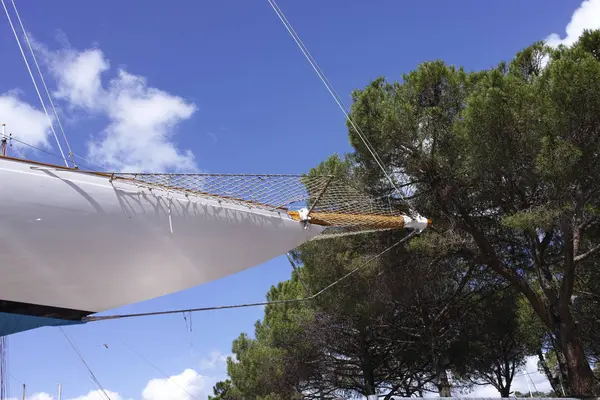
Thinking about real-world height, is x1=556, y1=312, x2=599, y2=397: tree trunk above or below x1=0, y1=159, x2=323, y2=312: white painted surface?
below

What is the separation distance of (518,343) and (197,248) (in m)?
19.1

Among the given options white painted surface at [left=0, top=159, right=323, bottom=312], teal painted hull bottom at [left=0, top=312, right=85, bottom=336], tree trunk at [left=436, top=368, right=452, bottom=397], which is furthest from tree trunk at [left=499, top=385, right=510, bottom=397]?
teal painted hull bottom at [left=0, top=312, right=85, bottom=336]

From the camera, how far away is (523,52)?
37.0 feet

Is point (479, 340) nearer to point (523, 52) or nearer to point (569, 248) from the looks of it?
point (569, 248)

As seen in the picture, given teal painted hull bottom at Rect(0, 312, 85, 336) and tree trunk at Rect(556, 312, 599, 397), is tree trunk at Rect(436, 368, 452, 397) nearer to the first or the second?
tree trunk at Rect(556, 312, 599, 397)

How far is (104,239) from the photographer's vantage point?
172 inches

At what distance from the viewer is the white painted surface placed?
4.08 metres

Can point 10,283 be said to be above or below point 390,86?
below

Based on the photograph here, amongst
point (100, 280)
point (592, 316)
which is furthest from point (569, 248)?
point (100, 280)

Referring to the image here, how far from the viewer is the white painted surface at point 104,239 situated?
161 inches

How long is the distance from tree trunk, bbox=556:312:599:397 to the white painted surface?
7721 millimetres

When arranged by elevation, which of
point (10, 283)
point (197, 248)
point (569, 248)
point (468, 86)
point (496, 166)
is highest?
point (468, 86)

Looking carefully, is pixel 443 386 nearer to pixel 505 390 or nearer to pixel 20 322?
pixel 505 390

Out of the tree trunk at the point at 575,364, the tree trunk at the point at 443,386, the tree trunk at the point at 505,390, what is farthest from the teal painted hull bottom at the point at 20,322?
the tree trunk at the point at 505,390
